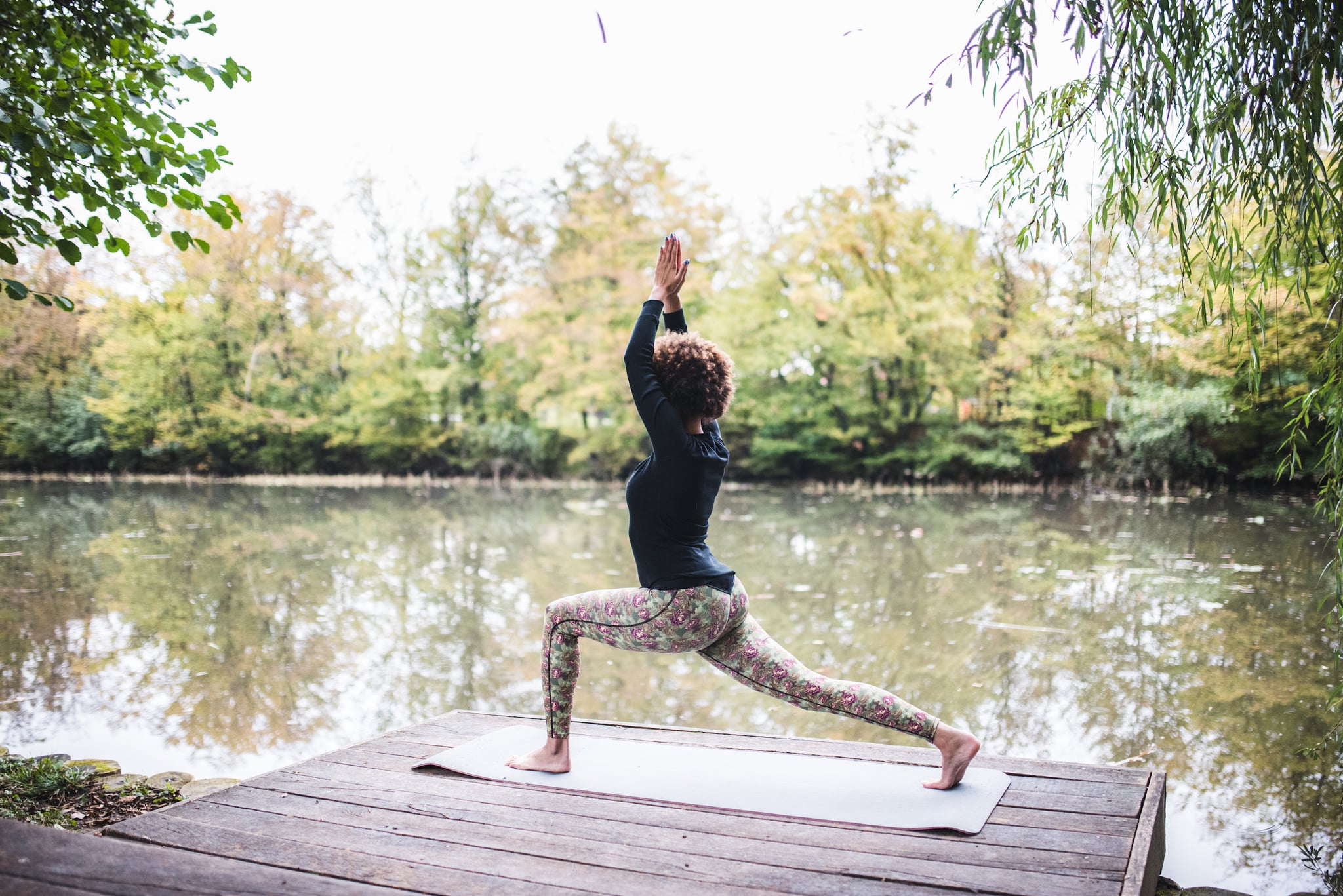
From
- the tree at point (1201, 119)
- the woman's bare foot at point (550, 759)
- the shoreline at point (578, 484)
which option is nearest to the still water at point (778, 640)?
the tree at point (1201, 119)

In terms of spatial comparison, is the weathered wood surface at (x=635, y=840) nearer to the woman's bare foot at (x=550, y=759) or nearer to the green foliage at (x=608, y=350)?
the woman's bare foot at (x=550, y=759)

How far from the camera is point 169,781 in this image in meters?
3.51

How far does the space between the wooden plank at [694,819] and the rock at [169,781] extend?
2.89ft

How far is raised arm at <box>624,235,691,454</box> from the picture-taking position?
8.04 ft

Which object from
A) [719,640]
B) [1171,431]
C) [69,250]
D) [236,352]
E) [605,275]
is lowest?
[719,640]

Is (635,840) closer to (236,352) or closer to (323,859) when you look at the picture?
(323,859)

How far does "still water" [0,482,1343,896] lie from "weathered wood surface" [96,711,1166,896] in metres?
1.17

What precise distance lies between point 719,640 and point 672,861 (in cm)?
65

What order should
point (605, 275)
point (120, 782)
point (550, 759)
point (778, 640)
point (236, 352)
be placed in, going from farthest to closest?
point (236, 352), point (605, 275), point (778, 640), point (120, 782), point (550, 759)

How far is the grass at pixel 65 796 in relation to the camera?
2.90 metres

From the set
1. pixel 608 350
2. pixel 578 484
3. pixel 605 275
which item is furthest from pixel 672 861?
pixel 578 484

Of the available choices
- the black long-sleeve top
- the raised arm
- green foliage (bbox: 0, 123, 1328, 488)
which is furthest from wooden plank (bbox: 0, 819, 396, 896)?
green foliage (bbox: 0, 123, 1328, 488)

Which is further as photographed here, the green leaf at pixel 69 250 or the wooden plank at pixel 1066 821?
the green leaf at pixel 69 250

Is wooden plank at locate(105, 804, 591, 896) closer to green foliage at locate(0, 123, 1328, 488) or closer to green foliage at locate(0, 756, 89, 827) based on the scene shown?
green foliage at locate(0, 756, 89, 827)
